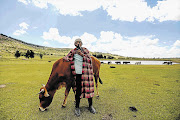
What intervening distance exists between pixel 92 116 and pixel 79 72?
6.16 feet

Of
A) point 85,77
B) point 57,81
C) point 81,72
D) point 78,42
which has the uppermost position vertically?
point 78,42

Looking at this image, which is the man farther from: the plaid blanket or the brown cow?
the brown cow

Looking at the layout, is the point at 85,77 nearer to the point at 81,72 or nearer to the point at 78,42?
the point at 81,72

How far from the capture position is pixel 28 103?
524 cm

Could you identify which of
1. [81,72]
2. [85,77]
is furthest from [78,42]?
[85,77]

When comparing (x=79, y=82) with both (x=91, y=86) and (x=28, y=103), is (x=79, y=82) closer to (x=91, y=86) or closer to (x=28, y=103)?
(x=91, y=86)

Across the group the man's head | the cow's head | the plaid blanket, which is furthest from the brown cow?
the man's head

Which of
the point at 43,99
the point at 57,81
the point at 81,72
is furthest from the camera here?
the point at 57,81

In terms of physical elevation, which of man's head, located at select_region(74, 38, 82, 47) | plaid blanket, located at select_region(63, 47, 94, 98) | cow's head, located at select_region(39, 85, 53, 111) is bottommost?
cow's head, located at select_region(39, 85, 53, 111)

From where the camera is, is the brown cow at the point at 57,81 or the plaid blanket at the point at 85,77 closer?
the plaid blanket at the point at 85,77

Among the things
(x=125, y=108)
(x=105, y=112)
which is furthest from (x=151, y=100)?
(x=105, y=112)

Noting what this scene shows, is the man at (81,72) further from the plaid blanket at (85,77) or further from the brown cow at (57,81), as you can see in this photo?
the brown cow at (57,81)

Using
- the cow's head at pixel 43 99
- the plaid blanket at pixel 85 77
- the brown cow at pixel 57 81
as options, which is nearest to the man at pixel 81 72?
the plaid blanket at pixel 85 77

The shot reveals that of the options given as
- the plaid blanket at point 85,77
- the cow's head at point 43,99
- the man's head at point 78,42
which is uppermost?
the man's head at point 78,42
